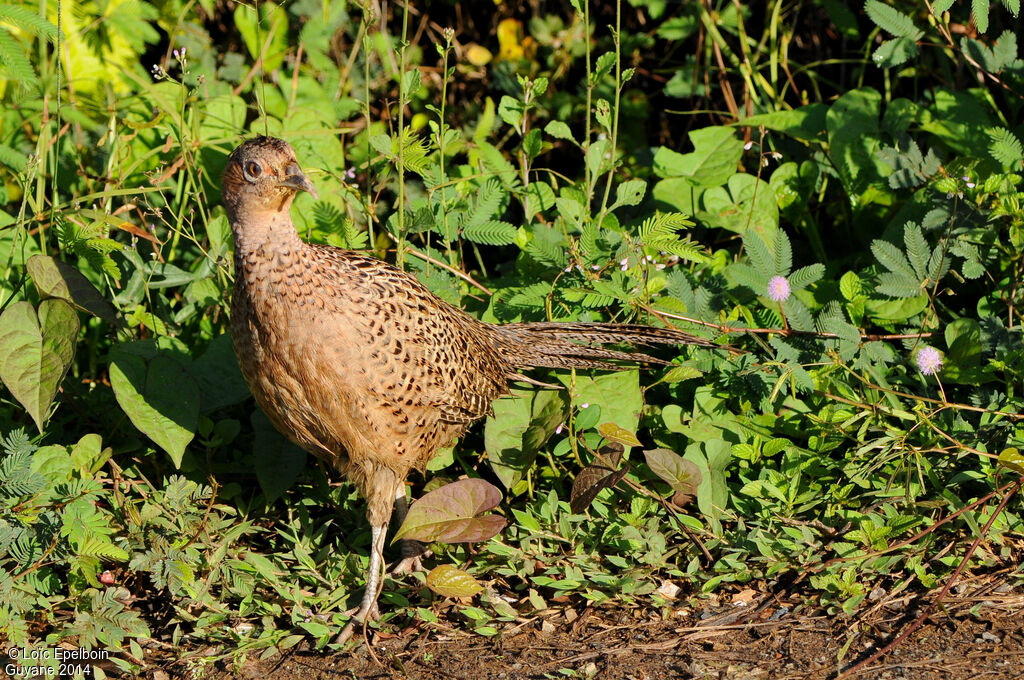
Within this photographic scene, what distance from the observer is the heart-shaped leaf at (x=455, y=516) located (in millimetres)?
3375

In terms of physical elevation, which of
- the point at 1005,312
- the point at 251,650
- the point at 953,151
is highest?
the point at 953,151

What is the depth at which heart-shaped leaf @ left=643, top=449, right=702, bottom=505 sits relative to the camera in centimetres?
351

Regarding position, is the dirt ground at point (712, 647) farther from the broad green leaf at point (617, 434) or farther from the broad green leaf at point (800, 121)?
the broad green leaf at point (800, 121)

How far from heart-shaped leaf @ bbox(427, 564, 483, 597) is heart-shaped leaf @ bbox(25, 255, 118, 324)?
62.6 inches

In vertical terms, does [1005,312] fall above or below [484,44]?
below

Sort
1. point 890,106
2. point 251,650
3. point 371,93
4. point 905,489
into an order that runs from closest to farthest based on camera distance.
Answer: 1. point 251,650
2. point 905,489
3. point 890,106
4. point 371,93

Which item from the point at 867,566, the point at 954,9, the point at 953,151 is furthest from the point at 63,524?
the point at 954,9

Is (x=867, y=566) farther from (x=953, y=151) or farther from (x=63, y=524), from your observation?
(x=63, y=524)

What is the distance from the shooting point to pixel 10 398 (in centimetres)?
402

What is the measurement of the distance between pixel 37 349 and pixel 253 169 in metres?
1.12

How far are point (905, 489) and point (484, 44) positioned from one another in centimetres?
367

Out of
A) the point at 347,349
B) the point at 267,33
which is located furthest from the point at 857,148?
the point at 267,33

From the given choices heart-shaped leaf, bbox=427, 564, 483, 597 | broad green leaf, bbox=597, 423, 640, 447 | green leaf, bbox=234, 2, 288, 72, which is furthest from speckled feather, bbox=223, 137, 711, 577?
green leaf, bbox=234, 2, 288, 72

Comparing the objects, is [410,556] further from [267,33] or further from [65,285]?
[267,33]
